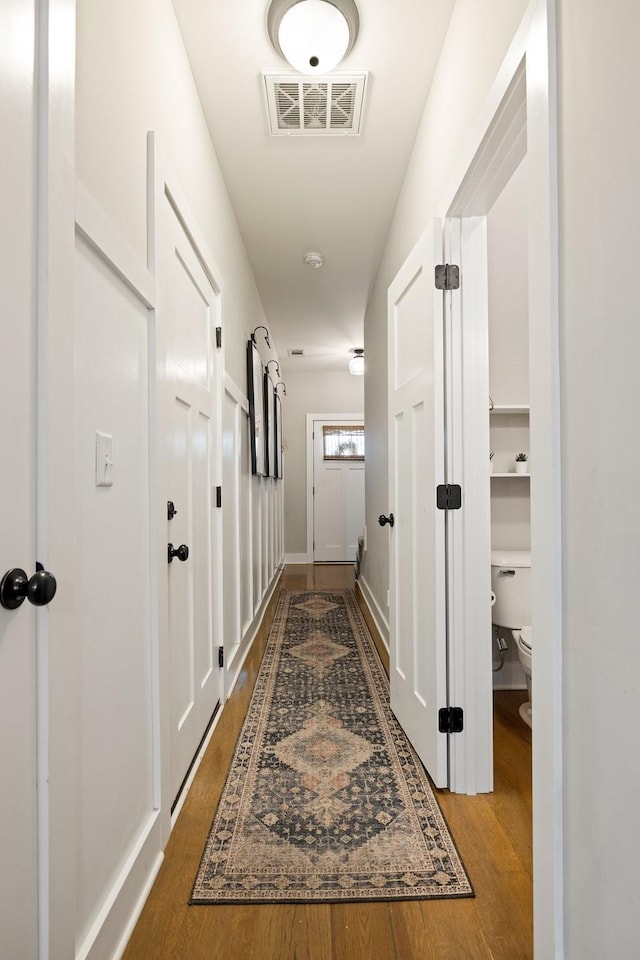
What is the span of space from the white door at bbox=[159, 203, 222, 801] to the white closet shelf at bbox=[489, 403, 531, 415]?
1314 millimetres

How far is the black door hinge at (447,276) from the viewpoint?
1.78 m

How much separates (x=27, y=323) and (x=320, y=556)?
21.0ft

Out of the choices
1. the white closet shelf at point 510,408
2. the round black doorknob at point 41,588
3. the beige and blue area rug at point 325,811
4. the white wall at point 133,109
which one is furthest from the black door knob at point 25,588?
the white closet shelf at point 510,408

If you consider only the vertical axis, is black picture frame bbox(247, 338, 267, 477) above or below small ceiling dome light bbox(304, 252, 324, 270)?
below

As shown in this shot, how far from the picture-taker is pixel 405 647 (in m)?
2.15

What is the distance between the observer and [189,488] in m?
1.88

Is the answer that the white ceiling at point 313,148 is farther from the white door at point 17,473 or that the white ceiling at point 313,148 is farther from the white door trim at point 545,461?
the white door at point 17,473

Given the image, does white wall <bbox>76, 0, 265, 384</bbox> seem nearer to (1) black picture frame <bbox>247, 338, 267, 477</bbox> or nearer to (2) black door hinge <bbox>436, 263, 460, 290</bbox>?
(2) black door hinge <bbox>436, 263, 460, 290</bbox>

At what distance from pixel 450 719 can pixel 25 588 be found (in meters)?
1.48

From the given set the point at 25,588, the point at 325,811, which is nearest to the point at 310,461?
the point at 325,811

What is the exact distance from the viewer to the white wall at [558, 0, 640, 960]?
73 centimetres

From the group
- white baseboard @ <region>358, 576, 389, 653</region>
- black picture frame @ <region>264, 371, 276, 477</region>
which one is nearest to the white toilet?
white baseboard @ <region>358, 576, 389, 653</region>

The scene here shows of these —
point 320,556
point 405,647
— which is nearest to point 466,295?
point 405,647

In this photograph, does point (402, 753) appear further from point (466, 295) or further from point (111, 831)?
point (466, 295)
